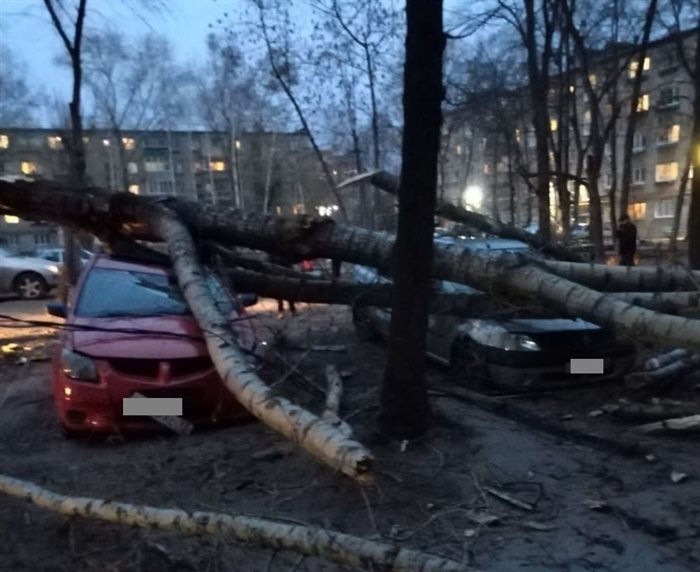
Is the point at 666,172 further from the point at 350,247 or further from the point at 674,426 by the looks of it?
the point at 674,426

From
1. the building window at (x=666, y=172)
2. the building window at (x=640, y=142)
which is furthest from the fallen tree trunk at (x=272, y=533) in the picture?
the building window at (x=640, y=142)

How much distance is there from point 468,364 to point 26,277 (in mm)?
14668

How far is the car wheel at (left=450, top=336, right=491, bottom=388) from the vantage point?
26.0 feet

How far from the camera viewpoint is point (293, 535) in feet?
12.2

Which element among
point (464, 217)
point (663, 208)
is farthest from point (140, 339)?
point (663, 208)

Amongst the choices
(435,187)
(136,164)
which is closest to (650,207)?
(136,164)

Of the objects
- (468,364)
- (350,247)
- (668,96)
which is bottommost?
(468,364)

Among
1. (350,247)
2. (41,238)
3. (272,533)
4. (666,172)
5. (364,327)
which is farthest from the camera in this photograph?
(41,238)

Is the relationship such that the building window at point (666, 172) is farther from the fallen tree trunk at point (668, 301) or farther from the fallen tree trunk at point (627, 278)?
the fallen tree trunk at point (668, 301)

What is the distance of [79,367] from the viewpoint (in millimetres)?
6113

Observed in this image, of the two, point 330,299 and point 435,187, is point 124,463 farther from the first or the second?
point 330,299

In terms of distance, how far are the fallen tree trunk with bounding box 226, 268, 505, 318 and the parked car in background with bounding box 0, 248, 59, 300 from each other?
39.2 ft

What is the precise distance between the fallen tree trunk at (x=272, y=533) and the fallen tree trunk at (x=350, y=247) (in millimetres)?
3068

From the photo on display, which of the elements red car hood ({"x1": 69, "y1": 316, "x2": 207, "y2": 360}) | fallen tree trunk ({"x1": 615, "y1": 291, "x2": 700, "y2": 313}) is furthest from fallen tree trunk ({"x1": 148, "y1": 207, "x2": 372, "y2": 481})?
fallen tree trunk ({"x1": 615, "y1": 291, "x2": 700, "y2": 313})
